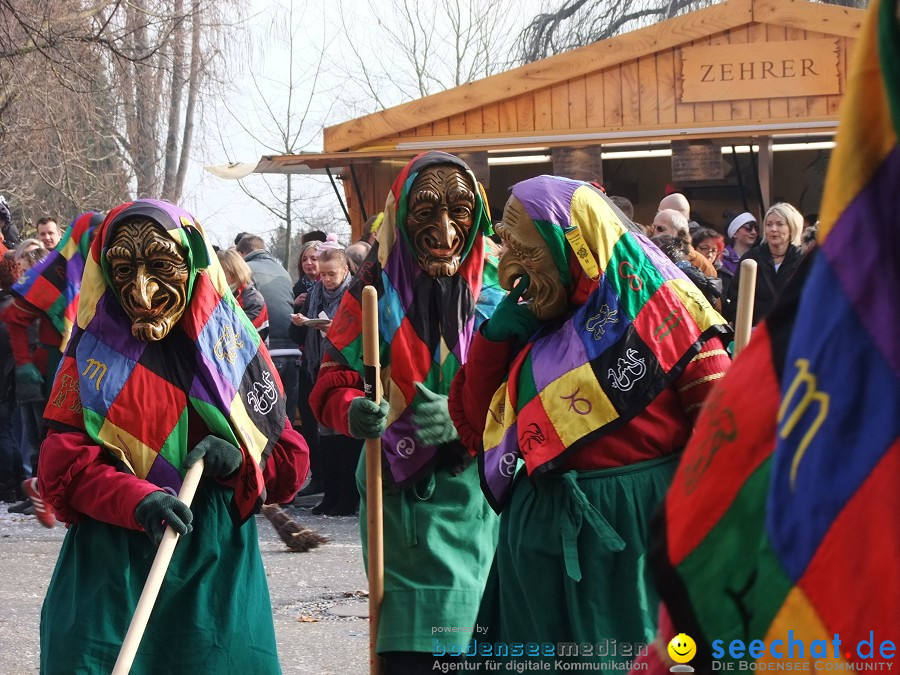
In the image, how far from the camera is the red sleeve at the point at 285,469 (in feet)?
13.4

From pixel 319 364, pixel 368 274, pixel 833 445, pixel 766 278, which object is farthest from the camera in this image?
pixel 319 364

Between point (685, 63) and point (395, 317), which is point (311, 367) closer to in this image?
point (395, 317)

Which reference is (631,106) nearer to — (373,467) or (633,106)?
(633,106)

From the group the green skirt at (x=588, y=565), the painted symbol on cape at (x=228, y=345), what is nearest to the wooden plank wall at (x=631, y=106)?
the painted symbol on cape at (x=228, y=345)

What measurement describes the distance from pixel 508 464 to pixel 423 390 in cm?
103

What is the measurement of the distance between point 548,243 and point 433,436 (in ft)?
3.79

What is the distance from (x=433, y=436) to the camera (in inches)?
178

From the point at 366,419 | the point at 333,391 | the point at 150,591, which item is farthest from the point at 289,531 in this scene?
the point at 150,591

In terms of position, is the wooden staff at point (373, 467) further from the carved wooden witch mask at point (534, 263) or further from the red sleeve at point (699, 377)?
the red sleeve at point (699, 377)

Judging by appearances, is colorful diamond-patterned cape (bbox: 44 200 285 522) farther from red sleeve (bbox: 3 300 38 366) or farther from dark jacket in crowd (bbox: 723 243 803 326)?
red sleeve (bbox: 3 300 38 366)

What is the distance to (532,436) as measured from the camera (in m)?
3.45

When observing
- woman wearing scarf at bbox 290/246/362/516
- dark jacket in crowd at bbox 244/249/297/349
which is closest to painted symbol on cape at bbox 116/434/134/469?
woman wearing scarf at bbox 290/246/362/516

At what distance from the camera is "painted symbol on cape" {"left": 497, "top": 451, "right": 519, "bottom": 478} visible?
358cm

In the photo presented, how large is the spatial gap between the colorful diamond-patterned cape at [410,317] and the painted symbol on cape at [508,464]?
98cm
